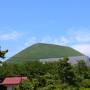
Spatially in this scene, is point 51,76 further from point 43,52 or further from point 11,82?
point 43,52

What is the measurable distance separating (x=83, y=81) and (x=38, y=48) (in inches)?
1873

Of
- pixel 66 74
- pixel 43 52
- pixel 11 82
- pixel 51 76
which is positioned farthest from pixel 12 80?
pixel 43 52

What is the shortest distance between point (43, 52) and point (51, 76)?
48534 millimetres

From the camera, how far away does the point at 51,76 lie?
42.8m

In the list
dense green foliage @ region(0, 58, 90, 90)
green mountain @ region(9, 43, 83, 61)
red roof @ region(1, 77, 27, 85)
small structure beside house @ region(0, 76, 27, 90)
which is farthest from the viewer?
green mountain @ region(9, 43, 83, 61)

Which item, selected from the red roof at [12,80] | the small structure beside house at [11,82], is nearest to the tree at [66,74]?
the small structure beside house at [11,82]

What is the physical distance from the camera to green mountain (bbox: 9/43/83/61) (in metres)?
88.2

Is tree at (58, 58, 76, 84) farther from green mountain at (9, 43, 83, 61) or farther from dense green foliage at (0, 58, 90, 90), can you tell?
green mountain at (9, 43, 83, 61)

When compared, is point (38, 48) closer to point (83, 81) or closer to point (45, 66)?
point (45, 66)

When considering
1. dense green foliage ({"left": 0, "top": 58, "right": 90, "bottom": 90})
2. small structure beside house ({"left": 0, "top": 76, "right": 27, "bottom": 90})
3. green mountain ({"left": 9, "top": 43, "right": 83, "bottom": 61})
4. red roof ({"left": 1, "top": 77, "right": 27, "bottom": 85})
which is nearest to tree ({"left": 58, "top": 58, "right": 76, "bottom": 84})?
dense green foliage ({"left": 0, "top": 58, "right": 90, "bottom": 90})

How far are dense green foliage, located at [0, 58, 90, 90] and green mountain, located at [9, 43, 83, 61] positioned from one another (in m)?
25.2

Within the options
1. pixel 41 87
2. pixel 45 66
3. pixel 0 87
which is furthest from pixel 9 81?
pixel 45 66

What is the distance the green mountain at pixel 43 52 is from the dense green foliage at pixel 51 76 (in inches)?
990

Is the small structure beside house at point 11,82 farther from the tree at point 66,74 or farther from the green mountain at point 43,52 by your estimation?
the green mountain at point 43,52
